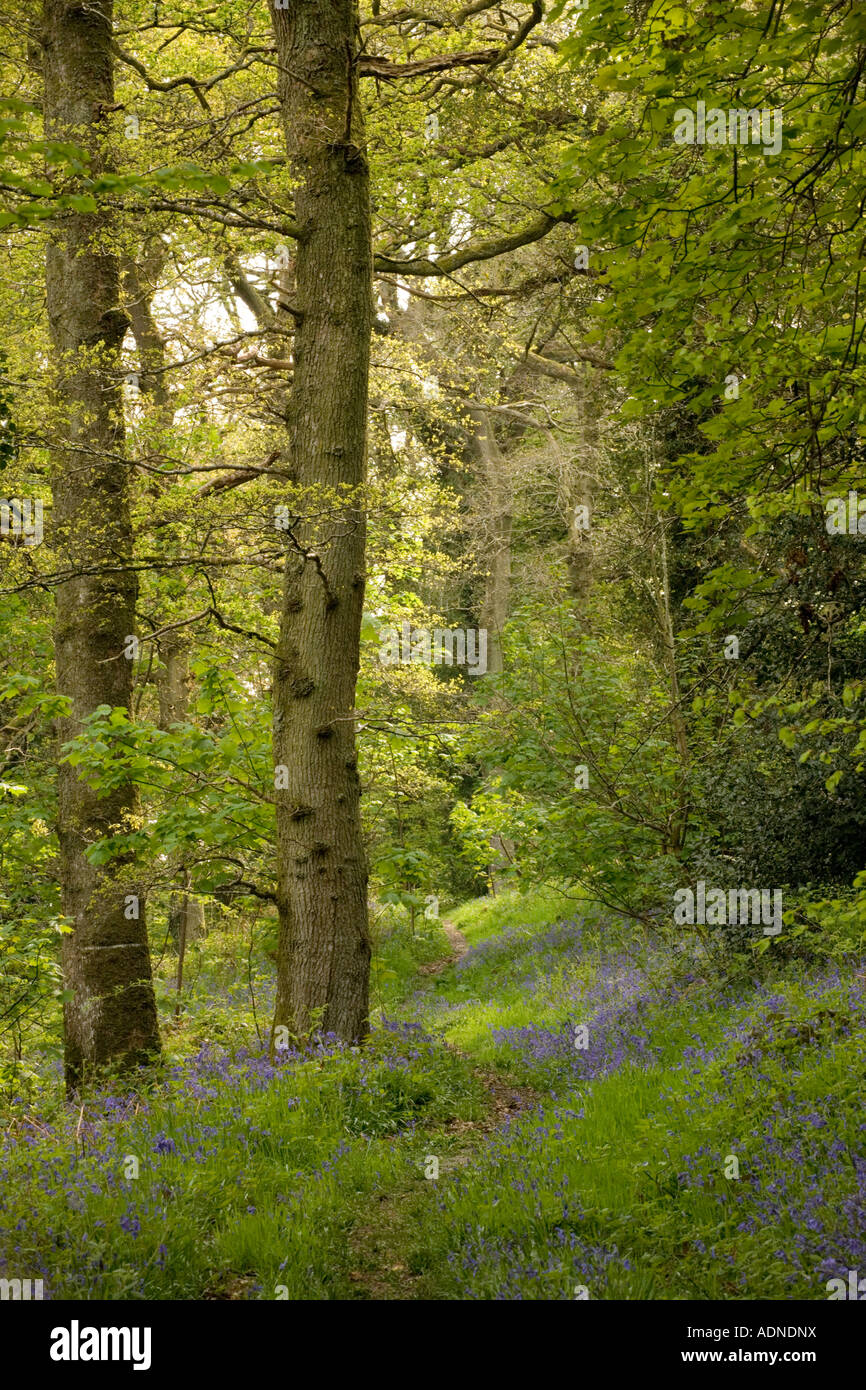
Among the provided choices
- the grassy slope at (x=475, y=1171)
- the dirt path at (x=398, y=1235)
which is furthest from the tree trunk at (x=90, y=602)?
the dirt path at (x=398, y=1235)

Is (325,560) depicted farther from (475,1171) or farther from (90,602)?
(475,1171)

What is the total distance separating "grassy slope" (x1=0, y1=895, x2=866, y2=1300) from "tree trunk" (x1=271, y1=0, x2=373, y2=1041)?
34.9 inches

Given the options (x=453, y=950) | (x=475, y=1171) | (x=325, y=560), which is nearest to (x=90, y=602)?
(x=325, y=560)

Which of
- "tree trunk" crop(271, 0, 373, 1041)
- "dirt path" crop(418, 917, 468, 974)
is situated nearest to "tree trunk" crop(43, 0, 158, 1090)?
"tree trunk" crop(271, 0, 373, 1041)

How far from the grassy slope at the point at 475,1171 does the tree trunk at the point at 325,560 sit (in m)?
0.89

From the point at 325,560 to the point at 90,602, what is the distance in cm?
279

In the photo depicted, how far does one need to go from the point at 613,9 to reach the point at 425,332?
679 inches

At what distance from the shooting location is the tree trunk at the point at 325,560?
25.0 ft

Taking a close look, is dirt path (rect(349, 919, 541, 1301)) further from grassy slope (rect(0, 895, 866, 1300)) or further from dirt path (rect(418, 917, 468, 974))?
dirt path (rect(418, 917, 468, 974))

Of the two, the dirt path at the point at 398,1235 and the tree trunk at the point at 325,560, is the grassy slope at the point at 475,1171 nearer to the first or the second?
the dirt path at the point at 398,1235

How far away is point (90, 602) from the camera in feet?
30.6

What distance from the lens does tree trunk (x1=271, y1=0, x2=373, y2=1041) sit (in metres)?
7.61

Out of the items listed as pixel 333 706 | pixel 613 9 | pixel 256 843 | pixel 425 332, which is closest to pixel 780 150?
pixel 613 9

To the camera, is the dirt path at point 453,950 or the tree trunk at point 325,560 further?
the dirt path at point 453,950
